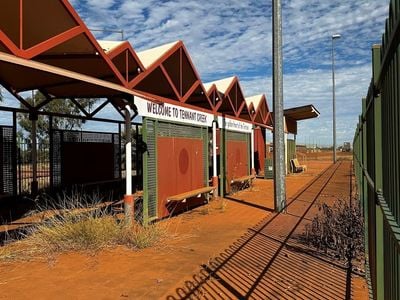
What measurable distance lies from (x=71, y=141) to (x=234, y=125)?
658cm

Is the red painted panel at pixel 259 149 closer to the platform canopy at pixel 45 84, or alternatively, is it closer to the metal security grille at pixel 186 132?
the metal security grille at pixel 186 132

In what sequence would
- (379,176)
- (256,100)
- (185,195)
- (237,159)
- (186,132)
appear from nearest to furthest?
(379,176), (185,195), (186,132), (237,159), (256,100)

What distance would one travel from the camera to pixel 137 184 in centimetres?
1969

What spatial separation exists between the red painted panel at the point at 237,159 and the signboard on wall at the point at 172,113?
2581mm

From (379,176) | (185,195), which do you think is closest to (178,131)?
(185,195)

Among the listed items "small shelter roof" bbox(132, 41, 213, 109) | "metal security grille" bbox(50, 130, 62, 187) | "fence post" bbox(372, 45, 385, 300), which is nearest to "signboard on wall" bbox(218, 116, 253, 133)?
"small shelter roof" bbox(132, 41, 213, 109)

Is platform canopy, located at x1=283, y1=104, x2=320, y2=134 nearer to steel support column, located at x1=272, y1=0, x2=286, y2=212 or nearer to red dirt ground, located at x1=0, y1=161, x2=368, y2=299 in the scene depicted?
steel support column, located at x1=272, y1=0, x2=286, y2=212

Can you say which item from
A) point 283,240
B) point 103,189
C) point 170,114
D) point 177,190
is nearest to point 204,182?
point 177,190

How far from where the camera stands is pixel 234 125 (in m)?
18.2

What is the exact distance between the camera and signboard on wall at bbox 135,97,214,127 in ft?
32.8

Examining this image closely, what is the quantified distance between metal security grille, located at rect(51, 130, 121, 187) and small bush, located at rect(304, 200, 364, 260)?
10.3 m

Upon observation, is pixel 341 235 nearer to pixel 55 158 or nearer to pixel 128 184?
pixel 128 184

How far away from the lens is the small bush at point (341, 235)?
7105mm

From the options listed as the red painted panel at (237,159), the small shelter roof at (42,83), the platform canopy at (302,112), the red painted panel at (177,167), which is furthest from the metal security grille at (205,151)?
the platform canopy at (302,112)
